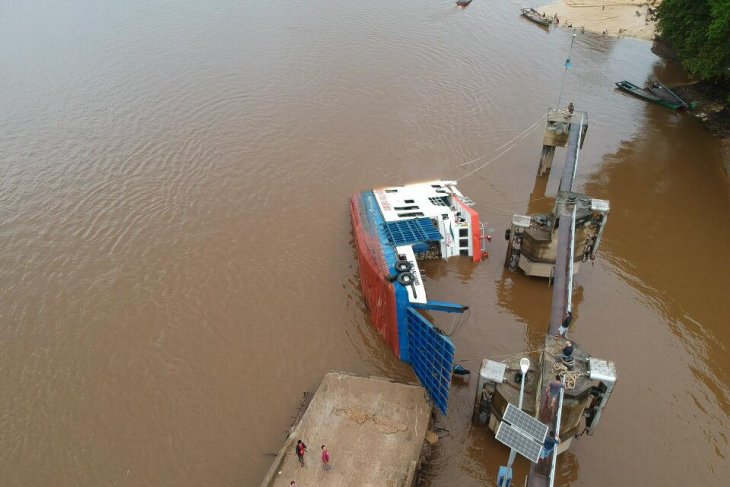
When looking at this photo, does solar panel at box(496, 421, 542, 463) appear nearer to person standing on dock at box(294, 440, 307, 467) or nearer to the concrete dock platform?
the concrete dock platform

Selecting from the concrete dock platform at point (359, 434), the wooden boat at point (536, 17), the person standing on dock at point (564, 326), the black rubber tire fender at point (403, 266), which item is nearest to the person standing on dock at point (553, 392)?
the person standing on dock at point (564, 326)

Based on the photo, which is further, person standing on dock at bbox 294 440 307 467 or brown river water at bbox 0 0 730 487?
brown river water at bbox 0 0 730 487

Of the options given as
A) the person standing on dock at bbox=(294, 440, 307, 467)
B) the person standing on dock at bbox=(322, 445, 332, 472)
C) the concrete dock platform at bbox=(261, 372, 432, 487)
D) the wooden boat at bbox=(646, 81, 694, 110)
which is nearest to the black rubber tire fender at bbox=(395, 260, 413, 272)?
the concrete dock platform at bbox=(261, 372, 432, 487)

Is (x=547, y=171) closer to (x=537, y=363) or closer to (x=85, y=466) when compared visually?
(x=537, y=363)

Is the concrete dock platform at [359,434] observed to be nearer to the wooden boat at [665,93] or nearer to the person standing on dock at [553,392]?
the person standing on dock at [553,392]

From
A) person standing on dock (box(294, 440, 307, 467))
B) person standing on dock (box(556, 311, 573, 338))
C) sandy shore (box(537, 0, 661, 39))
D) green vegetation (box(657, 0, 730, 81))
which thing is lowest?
person standing on dock (box(294, 440, 307, 467))

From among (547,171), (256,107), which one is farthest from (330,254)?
(256,107)

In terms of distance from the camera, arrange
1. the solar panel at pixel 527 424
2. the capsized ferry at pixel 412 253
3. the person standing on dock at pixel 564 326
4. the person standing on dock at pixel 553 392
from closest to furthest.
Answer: the solar panel at pixel 527 424
the person standing on dock at pixel 553 392
the person standing on dock at pixel 564 326
the capsized ferry at pixel 412 253
